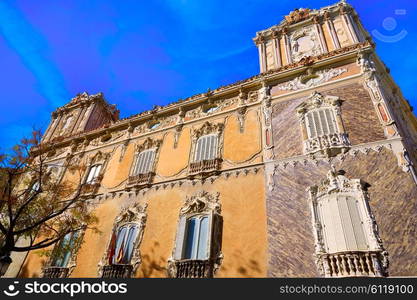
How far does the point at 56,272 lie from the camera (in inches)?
528

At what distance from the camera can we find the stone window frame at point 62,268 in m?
13.2

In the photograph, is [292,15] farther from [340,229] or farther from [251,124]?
[340,229]

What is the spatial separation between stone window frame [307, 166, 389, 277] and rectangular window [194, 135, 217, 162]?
564 centimetres

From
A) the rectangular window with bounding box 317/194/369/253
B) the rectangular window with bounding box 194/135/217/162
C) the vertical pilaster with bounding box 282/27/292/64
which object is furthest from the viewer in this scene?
the vertical pilaster with bounding box 282/27/292/64

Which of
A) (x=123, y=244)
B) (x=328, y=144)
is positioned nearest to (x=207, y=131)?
(x=328, y=144)

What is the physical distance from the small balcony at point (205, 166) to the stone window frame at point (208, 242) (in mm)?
1216

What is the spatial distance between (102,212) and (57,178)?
6809mm

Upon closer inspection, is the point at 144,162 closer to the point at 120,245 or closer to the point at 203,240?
the point at 120,245

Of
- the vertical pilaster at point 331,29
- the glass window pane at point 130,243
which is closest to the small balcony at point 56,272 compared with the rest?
the glass window pane at point 130,243

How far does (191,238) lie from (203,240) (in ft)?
2.03

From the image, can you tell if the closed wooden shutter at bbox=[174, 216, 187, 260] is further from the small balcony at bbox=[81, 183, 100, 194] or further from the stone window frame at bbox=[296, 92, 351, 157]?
the small balcony at bbox=[81, 183, 100, 194]

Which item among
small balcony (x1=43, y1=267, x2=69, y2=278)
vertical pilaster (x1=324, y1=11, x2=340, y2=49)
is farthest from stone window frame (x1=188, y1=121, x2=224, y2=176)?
vertical pilaster (x1=324, y1=11, x2=340, y2=49)

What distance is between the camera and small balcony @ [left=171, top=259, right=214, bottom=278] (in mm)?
10156

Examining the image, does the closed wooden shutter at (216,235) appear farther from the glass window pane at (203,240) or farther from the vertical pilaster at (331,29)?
the vertical pilaster at (331,29)
